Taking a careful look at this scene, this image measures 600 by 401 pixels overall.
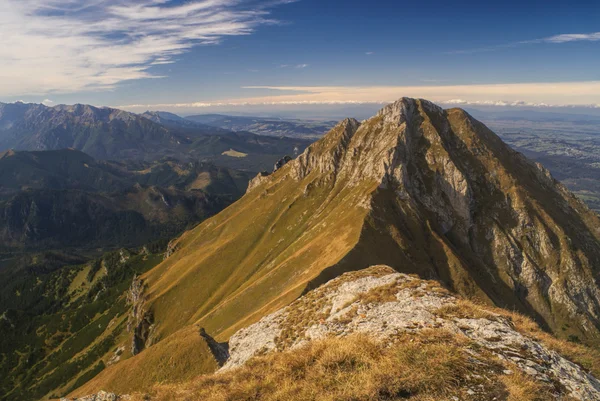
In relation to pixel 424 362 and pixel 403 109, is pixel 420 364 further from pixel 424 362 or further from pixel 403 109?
pixel 403 109

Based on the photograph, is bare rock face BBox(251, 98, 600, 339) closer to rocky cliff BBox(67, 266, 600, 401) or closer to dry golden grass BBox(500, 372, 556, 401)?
rocky cliff BBox(67, 266, 600, 401)

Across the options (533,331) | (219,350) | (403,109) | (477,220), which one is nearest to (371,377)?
(533,331)

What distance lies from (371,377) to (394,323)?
9.81 meters

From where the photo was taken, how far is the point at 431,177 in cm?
14850

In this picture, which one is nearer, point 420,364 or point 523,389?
point 523,389

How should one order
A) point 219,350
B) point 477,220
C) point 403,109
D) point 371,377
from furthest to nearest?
1. point 403,109
2. point 477,220
3. point 219,350
4. point 371,377

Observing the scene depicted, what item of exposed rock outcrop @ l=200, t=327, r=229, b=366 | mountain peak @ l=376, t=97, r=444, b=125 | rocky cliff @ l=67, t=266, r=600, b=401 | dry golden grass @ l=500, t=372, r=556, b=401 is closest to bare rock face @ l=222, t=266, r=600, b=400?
rocky cliff @ l=67, t=266, r=600, b=401

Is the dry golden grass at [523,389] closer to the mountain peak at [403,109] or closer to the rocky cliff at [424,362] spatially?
the rocky cliff at [424,362]

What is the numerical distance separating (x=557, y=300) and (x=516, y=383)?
5890 inches

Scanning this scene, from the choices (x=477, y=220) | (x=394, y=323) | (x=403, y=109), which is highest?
(x=403, y=109)

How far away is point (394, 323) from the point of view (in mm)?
22828

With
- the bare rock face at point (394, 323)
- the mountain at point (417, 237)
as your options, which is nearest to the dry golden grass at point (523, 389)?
the bare rock face at point (394, 323)

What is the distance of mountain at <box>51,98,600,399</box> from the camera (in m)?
99.1

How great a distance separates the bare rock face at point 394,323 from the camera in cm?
1647
